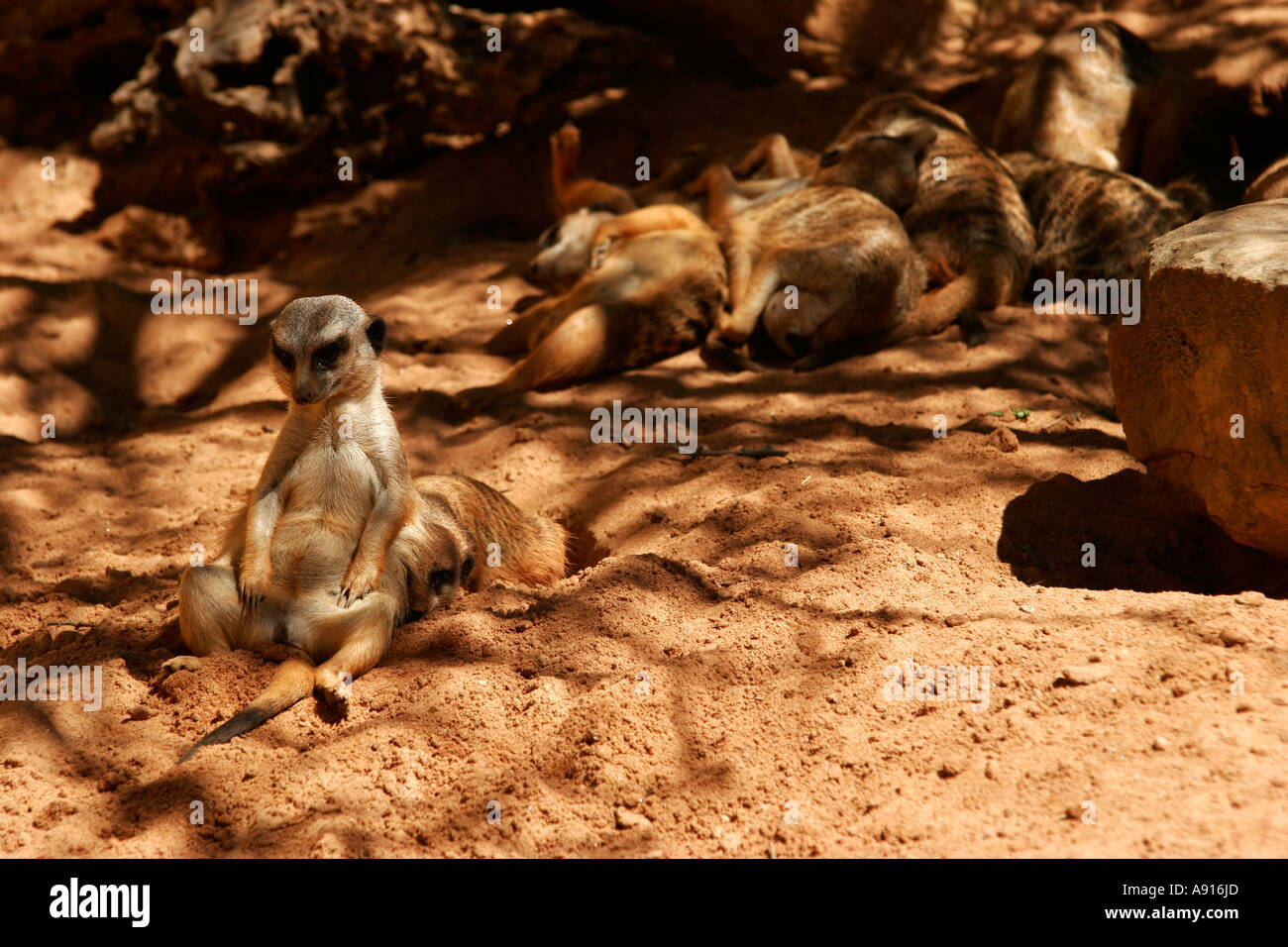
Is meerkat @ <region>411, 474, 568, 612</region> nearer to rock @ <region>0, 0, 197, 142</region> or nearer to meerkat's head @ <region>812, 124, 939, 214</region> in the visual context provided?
meerkat's head @ <region>812, 124, 939, 214</region>

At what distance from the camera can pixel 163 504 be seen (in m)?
4.52

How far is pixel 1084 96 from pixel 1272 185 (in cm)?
209

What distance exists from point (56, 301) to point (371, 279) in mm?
1901

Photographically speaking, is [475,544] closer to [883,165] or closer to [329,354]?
[329,354]

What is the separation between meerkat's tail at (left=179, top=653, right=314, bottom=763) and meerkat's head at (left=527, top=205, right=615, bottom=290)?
12.2 feet

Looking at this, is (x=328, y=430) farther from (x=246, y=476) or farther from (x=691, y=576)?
(x=246, y=476)

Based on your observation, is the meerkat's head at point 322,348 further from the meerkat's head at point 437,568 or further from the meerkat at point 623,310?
the meerkat at point 623,310

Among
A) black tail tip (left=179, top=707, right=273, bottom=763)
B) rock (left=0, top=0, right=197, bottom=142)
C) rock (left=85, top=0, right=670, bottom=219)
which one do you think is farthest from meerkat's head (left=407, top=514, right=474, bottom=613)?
rock (left=0, top=0, right=197, bottom=142)

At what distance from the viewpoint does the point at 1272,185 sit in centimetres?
530

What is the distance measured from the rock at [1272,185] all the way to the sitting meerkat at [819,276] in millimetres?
1651

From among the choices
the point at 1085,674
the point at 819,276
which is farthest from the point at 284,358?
the point at 819,276

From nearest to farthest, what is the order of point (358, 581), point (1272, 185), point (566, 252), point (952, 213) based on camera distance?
point (358, 581), point (1272, 185), point (952, 213), point (566, 252)

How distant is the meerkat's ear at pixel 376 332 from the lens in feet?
10.6

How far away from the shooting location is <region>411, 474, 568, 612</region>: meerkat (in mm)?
3321
